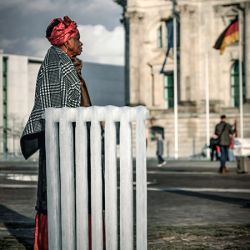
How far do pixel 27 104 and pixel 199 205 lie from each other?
7009 centimetres

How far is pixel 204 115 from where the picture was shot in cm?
5891

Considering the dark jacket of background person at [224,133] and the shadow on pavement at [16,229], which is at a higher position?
the dark jacket of background person at [224,133]

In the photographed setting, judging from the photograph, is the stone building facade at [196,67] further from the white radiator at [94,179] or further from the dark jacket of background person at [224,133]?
the white radiator at [94,179]

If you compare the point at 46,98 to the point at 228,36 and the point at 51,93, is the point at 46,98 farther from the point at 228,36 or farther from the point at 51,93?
the point at 228,36

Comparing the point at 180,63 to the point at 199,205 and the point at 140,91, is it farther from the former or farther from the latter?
the point at 199,205

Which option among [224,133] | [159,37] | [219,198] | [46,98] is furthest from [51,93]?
[159,37]

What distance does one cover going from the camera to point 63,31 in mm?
6402

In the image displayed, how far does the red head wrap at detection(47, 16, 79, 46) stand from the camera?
6395 millimetres

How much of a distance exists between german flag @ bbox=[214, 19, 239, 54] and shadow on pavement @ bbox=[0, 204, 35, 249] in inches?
1691

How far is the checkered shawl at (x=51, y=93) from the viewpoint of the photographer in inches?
240

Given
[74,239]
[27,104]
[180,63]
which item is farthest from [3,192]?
[27,104]

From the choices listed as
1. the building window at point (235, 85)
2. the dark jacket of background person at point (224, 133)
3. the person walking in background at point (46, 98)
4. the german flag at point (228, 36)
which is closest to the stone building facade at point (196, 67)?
the building window at point (235, 85)

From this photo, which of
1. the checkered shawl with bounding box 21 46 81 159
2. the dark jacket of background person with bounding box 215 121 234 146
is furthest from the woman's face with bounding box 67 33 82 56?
the dark jacket of background person with bounding box 215 121 234 146

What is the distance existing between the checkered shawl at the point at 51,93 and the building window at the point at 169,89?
55.5 meters
